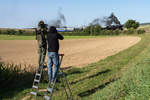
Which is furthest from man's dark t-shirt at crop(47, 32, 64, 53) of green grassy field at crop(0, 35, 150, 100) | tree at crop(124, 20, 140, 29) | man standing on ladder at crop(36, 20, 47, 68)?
tree at crop(124, 20, 140, 29)

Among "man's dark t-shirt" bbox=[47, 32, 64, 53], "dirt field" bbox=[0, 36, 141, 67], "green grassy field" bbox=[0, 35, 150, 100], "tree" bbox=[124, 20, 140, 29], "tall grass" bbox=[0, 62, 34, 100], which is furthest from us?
"tree" bbox=[124, 20, 140, 29]

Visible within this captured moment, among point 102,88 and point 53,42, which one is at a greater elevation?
point 53,42

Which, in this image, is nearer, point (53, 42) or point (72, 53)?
point (53, 42)


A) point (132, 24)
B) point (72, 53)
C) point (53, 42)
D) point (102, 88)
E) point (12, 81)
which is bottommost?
point (72, 53)

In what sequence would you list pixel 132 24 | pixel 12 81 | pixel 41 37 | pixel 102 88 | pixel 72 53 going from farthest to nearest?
pixel 132 24
pixel 72 53
pixel 41 37
pixel 12 81
pixel 102 88

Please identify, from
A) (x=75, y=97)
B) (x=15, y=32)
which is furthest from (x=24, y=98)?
(x=15, y=32)

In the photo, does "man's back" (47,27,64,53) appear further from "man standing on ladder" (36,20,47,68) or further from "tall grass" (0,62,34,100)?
"tall grass" (0,62,34,100)

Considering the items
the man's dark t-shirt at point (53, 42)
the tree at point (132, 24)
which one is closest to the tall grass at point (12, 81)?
the man's dark t-shirt at point (53, 42)

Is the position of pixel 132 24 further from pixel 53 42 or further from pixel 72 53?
pixel 53 42

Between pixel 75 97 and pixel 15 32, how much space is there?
3152 inches

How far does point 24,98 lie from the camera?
587 cm

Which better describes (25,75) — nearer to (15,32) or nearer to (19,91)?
(19,91)

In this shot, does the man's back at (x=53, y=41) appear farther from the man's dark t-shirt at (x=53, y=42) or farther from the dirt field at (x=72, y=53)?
the dirt field at (x=72, y=53)

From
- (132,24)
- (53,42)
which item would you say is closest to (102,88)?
(53,42)
